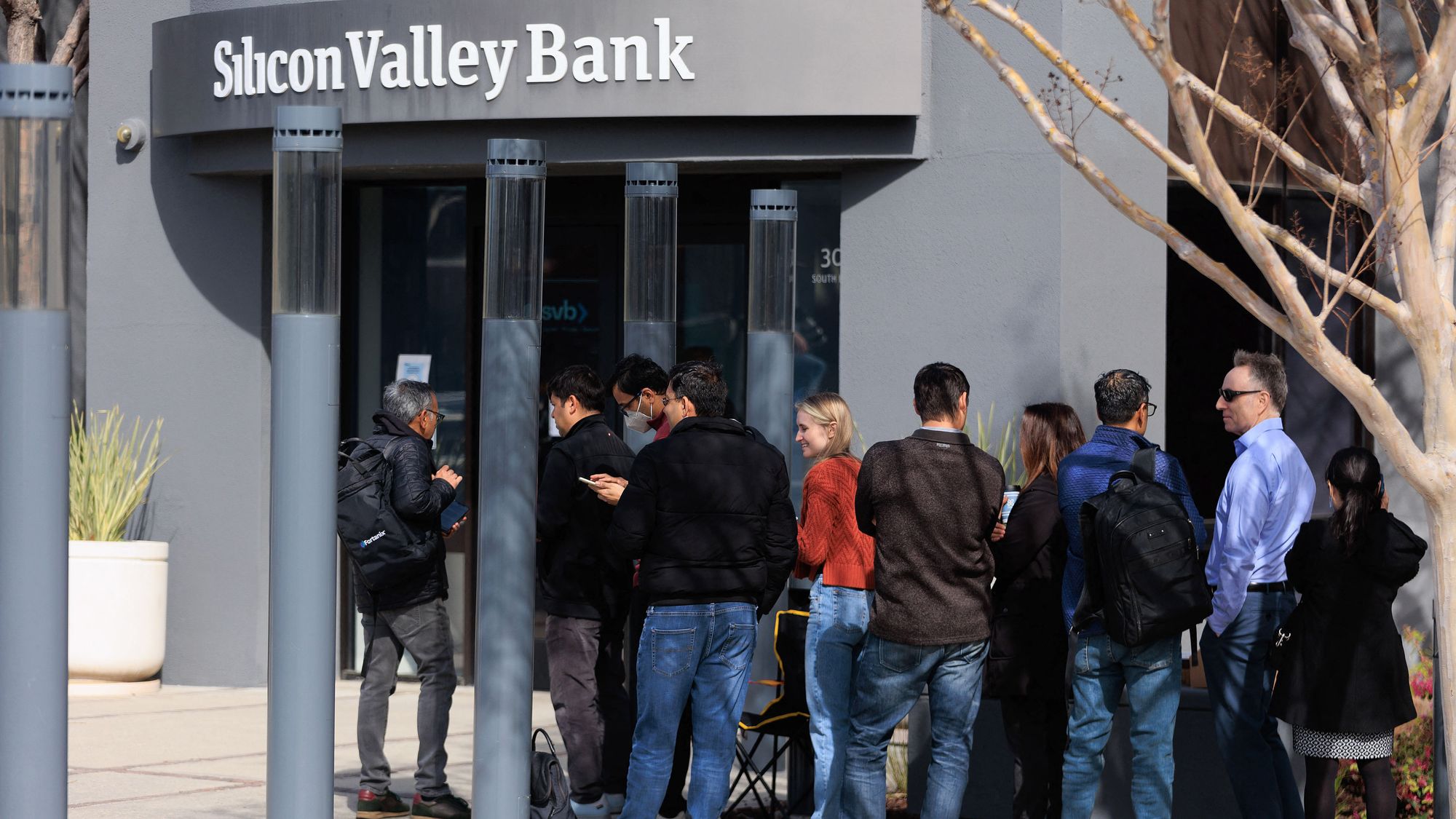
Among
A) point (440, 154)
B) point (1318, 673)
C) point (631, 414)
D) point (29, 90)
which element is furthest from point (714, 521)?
point (440, 154)

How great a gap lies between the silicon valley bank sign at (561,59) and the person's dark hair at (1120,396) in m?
3.51

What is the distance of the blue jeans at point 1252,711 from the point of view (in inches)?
258

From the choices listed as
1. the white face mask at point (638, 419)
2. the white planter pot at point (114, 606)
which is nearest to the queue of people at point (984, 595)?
the white face mask at point (638, 419)

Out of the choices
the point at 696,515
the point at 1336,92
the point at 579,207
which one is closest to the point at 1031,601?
the point at 696,515

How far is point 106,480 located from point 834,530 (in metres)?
6.22

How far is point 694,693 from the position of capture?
21.3ft

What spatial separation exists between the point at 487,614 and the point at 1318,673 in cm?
297

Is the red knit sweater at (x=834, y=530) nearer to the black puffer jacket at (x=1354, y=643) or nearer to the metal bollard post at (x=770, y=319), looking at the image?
the metal bollard post at (x=770, y=319)

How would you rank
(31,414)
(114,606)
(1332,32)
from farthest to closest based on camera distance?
(114,606)
(1332,32)
(31,414)

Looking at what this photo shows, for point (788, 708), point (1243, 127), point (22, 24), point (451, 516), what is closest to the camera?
point (1243, 127)

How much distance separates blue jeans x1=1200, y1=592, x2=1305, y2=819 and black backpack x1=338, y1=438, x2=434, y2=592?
3.23 metres

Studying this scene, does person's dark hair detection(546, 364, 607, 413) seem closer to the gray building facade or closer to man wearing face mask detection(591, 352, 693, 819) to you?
man wearing face mask detection(591, 352, 693, 819)

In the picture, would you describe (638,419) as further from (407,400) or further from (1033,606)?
(1033,606)

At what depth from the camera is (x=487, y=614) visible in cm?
630
